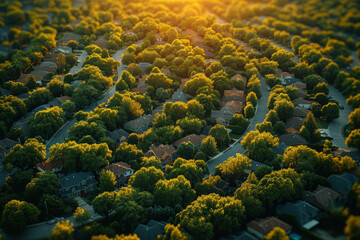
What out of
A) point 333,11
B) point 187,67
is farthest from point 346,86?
point 333,11

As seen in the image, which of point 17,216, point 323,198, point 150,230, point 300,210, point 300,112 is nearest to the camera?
point 150,230

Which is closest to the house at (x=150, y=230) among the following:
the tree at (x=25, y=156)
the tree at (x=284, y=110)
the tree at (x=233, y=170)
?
the tree at (x=233, y=170)

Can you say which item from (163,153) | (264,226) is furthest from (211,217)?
(163,153)

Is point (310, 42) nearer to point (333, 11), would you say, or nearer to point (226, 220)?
point (333, 11)

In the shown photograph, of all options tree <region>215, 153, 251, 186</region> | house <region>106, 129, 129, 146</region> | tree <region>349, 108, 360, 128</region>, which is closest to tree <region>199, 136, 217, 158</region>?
tree <region>215, 153, 251, 186</region>

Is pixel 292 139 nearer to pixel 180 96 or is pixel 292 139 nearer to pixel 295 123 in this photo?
pixel 295 123
